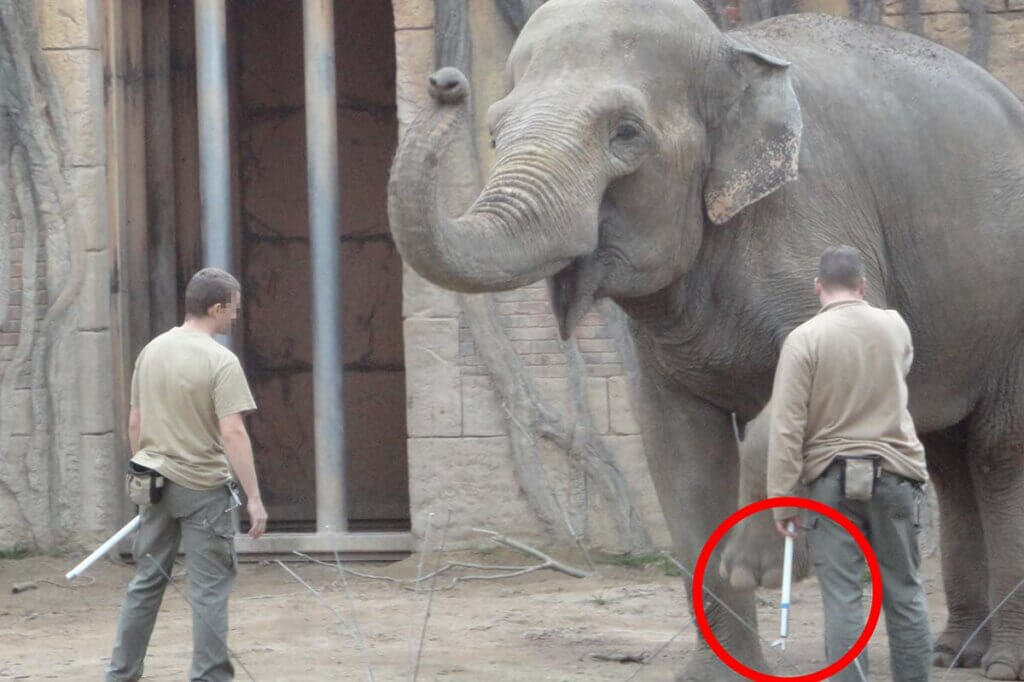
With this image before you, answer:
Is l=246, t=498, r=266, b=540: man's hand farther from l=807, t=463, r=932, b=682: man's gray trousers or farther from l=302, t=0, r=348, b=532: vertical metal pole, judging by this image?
l=302, t=0, r=348, b=532: vertical metal pole

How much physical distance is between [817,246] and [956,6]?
147 inches

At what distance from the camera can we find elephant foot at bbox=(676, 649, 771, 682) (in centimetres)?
630

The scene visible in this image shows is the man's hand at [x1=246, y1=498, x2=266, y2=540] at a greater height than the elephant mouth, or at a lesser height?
lesser

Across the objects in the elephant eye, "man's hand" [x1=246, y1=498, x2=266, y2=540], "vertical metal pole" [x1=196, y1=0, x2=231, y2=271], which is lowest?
"man's hand" [x1=246, y1=498, x2=266, y2=540]

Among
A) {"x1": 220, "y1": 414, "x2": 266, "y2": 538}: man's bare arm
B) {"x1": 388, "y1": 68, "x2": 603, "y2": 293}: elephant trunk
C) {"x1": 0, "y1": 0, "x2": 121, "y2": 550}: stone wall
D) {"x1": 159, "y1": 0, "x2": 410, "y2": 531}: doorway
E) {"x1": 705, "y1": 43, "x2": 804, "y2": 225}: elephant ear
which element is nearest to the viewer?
{"x1": 388, "y1": 68, "x2": 603, "y2": 293}: elephant trunk

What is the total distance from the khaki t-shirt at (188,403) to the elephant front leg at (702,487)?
1.36 m

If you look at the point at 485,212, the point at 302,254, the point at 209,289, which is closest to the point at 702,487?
the point at 485,212

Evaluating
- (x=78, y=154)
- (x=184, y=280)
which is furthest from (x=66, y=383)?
(x=184, y=280)

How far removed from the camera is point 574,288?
551cm

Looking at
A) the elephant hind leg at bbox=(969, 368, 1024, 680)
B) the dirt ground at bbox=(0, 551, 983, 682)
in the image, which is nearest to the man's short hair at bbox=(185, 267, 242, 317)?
the dirt ground at bbox=(0, 551, 983, 682)

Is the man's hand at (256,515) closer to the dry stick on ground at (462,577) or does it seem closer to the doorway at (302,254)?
the dry stick on ground at (462,577)

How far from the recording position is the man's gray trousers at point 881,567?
17.2 ft

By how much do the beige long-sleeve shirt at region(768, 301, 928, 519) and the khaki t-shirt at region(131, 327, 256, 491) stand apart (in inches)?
71.0

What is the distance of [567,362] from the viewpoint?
9.37 metres
